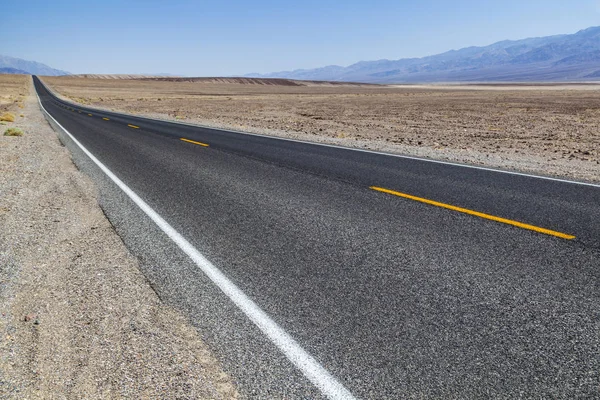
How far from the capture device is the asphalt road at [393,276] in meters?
2.73

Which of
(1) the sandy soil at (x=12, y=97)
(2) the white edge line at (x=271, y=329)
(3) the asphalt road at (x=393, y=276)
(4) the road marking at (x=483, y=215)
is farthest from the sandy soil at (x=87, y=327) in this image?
(1) the sandy soil at (x=12, y=97)

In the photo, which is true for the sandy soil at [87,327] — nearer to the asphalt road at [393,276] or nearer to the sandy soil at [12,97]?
the asphalt road at [393,276]

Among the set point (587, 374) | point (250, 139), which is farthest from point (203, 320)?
point (250, 139)

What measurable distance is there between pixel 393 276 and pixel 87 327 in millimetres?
2529

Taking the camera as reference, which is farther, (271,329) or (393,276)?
(393,276)

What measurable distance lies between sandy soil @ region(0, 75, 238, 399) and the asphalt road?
0.19 metres

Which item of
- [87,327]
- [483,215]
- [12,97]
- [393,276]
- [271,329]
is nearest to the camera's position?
[271,329]

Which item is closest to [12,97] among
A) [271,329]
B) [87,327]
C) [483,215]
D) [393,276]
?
[87,327]

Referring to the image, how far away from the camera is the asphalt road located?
2730 millimetres

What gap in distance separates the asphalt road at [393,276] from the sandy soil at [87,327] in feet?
0.61

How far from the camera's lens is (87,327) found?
11.0 ft

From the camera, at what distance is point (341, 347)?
299 cm

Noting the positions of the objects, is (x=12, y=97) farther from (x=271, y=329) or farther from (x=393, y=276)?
(x=271, y=329)

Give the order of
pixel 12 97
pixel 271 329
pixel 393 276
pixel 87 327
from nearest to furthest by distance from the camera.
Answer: pixel 271 329, pixel 87 327, pixel 393 276, pixel 12 97
